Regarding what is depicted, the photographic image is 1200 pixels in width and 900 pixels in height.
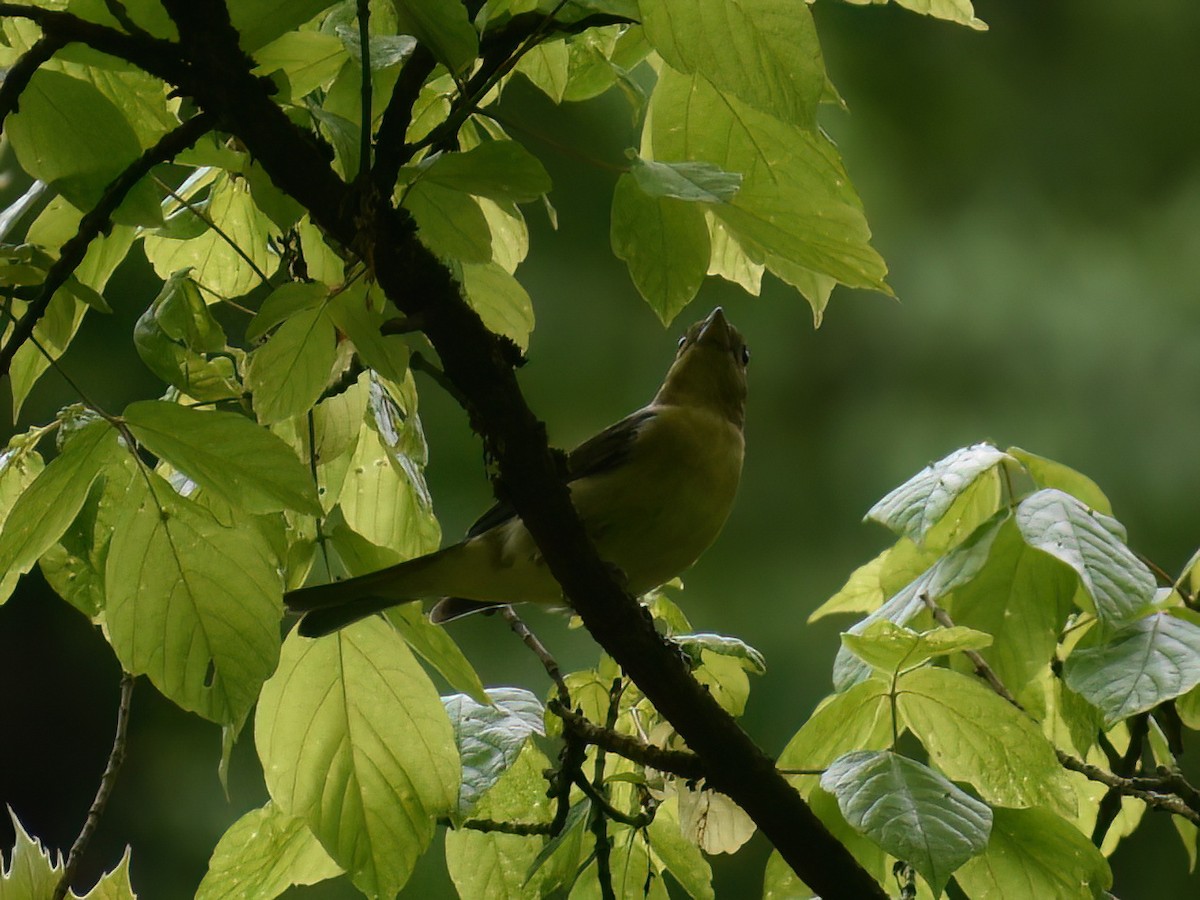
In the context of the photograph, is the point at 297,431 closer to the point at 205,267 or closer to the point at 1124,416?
the point at 205,267

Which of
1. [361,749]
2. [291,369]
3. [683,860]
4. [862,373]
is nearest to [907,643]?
[683,860]

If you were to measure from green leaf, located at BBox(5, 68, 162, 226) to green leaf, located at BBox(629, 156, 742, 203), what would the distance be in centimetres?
39

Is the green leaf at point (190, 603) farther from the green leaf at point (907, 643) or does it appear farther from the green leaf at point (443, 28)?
the green leaf at point (907, 643)

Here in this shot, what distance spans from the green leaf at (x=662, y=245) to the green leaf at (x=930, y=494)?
419 mm

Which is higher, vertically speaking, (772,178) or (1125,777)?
(772,178)

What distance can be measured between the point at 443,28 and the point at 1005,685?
0.92 meters

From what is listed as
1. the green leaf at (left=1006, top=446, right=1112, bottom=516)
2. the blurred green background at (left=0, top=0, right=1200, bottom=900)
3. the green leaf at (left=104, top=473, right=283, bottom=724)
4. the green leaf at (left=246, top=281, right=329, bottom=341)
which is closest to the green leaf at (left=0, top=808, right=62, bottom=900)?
the green leaf at (left=104, top=473, right=283, bottom=724)

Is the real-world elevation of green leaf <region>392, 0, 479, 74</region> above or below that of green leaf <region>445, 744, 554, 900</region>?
above

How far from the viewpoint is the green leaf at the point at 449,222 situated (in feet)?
3.14

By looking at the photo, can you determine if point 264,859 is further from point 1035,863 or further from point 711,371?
point 711,371

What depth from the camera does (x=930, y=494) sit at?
139 cm

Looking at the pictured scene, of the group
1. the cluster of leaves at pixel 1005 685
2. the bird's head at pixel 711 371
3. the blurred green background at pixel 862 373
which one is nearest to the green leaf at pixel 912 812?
the cluster of leaves at pixel 1005 685

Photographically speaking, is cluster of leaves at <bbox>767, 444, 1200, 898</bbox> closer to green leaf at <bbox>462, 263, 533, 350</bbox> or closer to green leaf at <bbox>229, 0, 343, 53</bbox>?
green leaf at <bbox>462, 263, 533, 350</bbox>

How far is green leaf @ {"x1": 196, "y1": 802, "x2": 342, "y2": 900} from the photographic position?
1.32m
